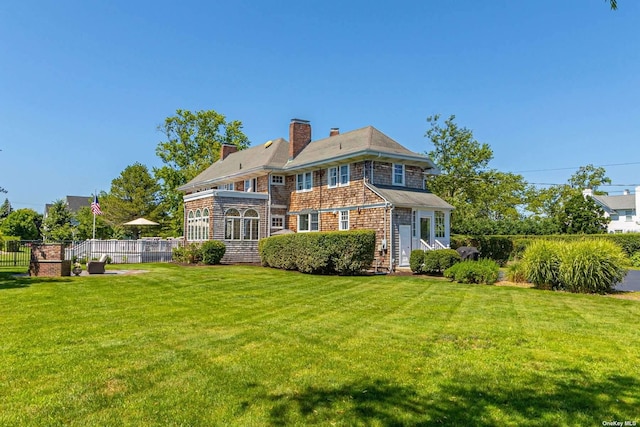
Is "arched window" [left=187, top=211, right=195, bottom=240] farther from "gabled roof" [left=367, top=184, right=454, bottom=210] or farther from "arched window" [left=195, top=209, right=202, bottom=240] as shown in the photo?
"gabled roof" [left=367, top=184, right=454, bottom=210]

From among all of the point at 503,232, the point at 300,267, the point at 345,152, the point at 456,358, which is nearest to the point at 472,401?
the point at 456,358

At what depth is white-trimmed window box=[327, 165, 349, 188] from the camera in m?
24.1

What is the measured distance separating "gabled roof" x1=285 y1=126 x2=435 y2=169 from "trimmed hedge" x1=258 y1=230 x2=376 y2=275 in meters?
4.92

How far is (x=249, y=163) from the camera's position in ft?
103

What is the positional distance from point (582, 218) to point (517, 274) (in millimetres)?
25390

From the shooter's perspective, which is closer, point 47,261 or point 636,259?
point 47,261

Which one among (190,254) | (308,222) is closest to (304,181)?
(308,222)

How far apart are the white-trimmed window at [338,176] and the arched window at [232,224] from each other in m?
6.00

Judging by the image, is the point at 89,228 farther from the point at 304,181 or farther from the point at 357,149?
the point at 357,149

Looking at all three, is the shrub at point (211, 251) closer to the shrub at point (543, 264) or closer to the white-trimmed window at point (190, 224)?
the white-trimmed window at point (190, 224)

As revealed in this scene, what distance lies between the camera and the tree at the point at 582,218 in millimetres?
36781

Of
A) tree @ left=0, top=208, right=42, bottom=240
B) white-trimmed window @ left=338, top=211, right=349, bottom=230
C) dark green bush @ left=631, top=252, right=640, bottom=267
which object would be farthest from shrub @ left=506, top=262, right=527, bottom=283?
tree @ left=0, top=208, right=42, bottom=240

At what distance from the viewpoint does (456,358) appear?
611 centimetres

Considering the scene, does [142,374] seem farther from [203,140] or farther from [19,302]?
[203,140]
